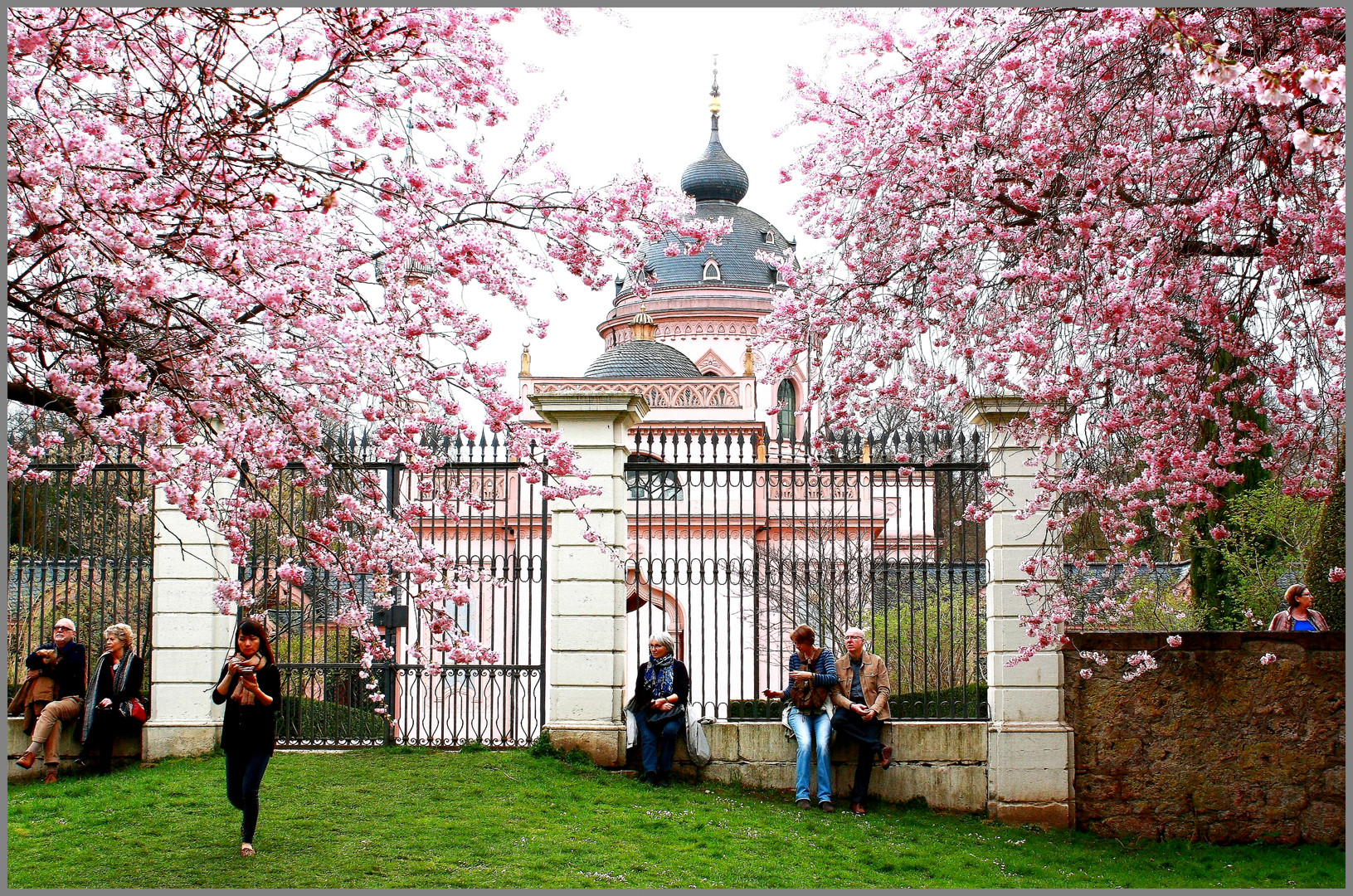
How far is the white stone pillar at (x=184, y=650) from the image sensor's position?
33.2ft

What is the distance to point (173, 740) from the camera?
1011 cm

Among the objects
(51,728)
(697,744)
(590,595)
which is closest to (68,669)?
(51,728)

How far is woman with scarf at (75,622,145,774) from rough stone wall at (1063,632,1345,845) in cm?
715

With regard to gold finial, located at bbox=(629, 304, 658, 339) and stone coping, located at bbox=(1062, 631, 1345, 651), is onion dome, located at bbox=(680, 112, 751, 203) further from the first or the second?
stone coping, located at bbox=(1062, 631, 1345, 651)

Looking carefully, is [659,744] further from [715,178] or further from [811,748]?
[715,178]

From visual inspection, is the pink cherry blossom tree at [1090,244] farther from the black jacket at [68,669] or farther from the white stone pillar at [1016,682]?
the black jacket at [68,669]

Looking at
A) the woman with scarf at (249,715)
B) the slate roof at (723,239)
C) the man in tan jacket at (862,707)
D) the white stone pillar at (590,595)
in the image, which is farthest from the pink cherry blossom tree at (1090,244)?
the slate roof at (723,239)

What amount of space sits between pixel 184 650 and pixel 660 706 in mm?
3865

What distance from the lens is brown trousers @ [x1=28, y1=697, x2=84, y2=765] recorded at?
9.60 meters

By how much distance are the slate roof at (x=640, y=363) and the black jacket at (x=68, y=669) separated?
2372 centimetres

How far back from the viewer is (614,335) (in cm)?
4494

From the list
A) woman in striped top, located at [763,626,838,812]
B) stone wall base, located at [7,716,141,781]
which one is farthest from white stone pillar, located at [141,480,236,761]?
woman in striped top, located at [763,626,838,812]

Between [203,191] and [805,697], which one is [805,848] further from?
[203,191]

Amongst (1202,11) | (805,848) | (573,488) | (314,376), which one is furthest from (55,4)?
(805,848)
